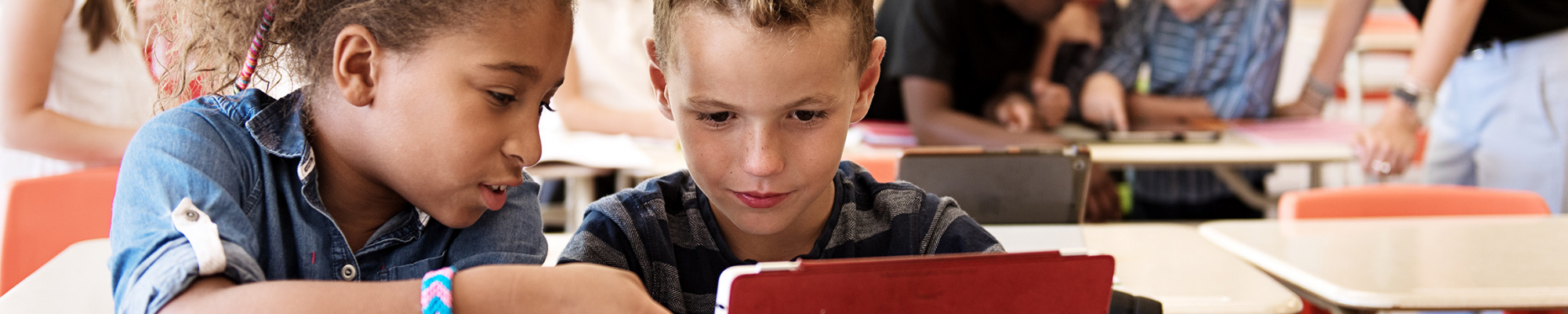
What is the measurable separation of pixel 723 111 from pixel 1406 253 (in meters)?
1.15

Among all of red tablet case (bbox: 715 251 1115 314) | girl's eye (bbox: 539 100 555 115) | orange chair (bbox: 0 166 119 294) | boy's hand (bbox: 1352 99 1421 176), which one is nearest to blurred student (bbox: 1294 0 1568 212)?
boy's hand (bbox: 1352 99 1421 176)

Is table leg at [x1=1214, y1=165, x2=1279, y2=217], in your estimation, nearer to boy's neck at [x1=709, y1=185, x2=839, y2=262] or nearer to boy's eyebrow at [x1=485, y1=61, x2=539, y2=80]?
boy's neck at [x1=709, y1=185, x2=839, y2=262]

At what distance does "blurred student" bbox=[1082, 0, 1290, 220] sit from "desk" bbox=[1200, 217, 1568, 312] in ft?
4.97

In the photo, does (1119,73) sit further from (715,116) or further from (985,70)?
(715,116)

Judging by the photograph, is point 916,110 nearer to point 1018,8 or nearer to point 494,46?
point 1018,8

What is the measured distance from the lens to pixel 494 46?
0.75 meters

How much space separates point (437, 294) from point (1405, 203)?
194 cm

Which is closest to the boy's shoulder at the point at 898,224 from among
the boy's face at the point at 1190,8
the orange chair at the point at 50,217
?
the orange chair at the point at 50,217

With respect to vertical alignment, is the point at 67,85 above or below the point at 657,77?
below

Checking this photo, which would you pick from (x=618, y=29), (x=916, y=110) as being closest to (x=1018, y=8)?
(x=916, y=110)

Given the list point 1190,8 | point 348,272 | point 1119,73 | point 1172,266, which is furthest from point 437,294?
point 1190,8

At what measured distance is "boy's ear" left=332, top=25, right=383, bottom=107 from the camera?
0.75 m

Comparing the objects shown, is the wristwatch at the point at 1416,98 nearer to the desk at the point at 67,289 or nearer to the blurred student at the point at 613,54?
the blurred student at the point at 613,54

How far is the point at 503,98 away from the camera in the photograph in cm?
76
